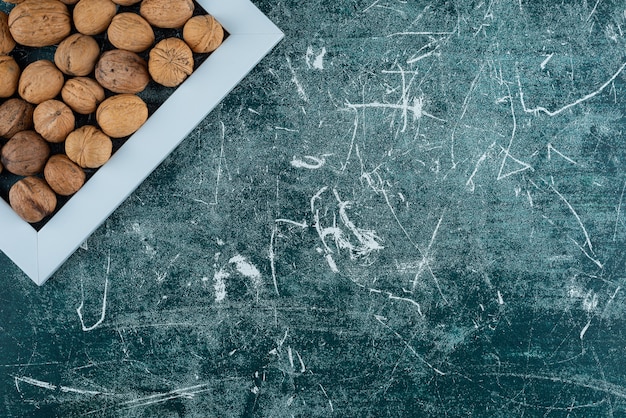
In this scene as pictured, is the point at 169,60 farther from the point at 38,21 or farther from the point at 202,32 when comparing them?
the point at 38,21

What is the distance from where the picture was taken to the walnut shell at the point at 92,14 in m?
0.73

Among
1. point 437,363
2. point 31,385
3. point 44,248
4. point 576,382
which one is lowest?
point 576,382

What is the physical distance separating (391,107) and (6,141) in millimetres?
519

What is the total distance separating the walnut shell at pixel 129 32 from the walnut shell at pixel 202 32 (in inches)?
2.0

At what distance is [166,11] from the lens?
2.40ft

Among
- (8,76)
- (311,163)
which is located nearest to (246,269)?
(311,163)

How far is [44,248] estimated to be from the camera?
76 centimetres

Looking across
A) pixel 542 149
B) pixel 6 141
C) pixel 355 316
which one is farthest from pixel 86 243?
pixel 542 149

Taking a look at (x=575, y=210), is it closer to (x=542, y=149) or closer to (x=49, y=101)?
(x=542, y=149)

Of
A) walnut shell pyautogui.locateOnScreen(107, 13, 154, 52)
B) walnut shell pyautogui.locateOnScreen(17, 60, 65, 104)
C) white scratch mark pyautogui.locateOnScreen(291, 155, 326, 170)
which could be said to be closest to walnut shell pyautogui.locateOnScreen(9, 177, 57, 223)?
walnut shell pyautogui.locateOnScreen(17, 60, 65, 104)

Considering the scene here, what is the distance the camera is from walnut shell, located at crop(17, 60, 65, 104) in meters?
0.73

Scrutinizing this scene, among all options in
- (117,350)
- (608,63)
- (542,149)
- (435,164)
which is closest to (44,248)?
(117,350)

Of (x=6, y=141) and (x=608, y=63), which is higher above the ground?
(x=6, y=141)

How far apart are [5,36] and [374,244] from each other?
1.82 feet
